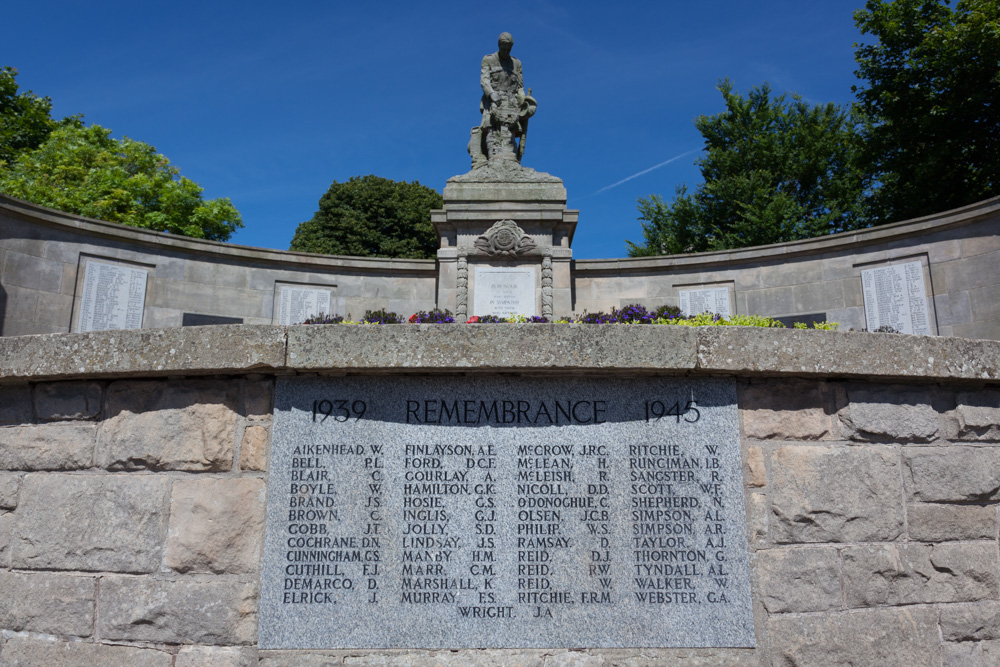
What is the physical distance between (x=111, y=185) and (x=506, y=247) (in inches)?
646

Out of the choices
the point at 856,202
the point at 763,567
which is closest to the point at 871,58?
the point at 856,202

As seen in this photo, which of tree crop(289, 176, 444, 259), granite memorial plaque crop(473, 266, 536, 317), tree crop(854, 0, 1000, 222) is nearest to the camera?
granite memorial plaque crop(473, 266, 536, 317)

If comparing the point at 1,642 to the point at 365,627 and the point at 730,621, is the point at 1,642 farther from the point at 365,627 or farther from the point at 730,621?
the point at 730,621

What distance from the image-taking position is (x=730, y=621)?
328 centimetres

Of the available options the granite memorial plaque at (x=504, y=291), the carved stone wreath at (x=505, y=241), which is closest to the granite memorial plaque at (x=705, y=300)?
the granite memorial plaque at (x=504, y=291)

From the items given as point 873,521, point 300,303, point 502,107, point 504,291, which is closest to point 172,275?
point 300,303

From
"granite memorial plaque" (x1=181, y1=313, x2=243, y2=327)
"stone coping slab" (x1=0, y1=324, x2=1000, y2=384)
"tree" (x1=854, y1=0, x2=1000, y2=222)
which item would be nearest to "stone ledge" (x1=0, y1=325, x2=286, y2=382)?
"stone coping slab" (x1=0, y1=324, x2=1000, y2=384)

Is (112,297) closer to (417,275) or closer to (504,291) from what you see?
(417,275)

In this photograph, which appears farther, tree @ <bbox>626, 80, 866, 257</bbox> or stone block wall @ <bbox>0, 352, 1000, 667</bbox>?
tree @ <bbox>626, 80, 866, 257</bbox>

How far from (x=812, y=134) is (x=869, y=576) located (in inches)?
1047

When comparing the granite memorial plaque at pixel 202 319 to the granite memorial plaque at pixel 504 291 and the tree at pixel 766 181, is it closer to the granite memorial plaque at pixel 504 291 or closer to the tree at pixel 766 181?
the granite memorial plaque at pixel 504 291

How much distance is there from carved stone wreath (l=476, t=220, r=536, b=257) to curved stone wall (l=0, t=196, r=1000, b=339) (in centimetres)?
115

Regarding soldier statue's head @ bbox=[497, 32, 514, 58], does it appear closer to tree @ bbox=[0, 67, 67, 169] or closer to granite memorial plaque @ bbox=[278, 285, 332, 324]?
granite memorial plaque @ bbox=[278, 285, 332, 324]

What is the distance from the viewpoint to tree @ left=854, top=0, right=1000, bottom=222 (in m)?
16.5
